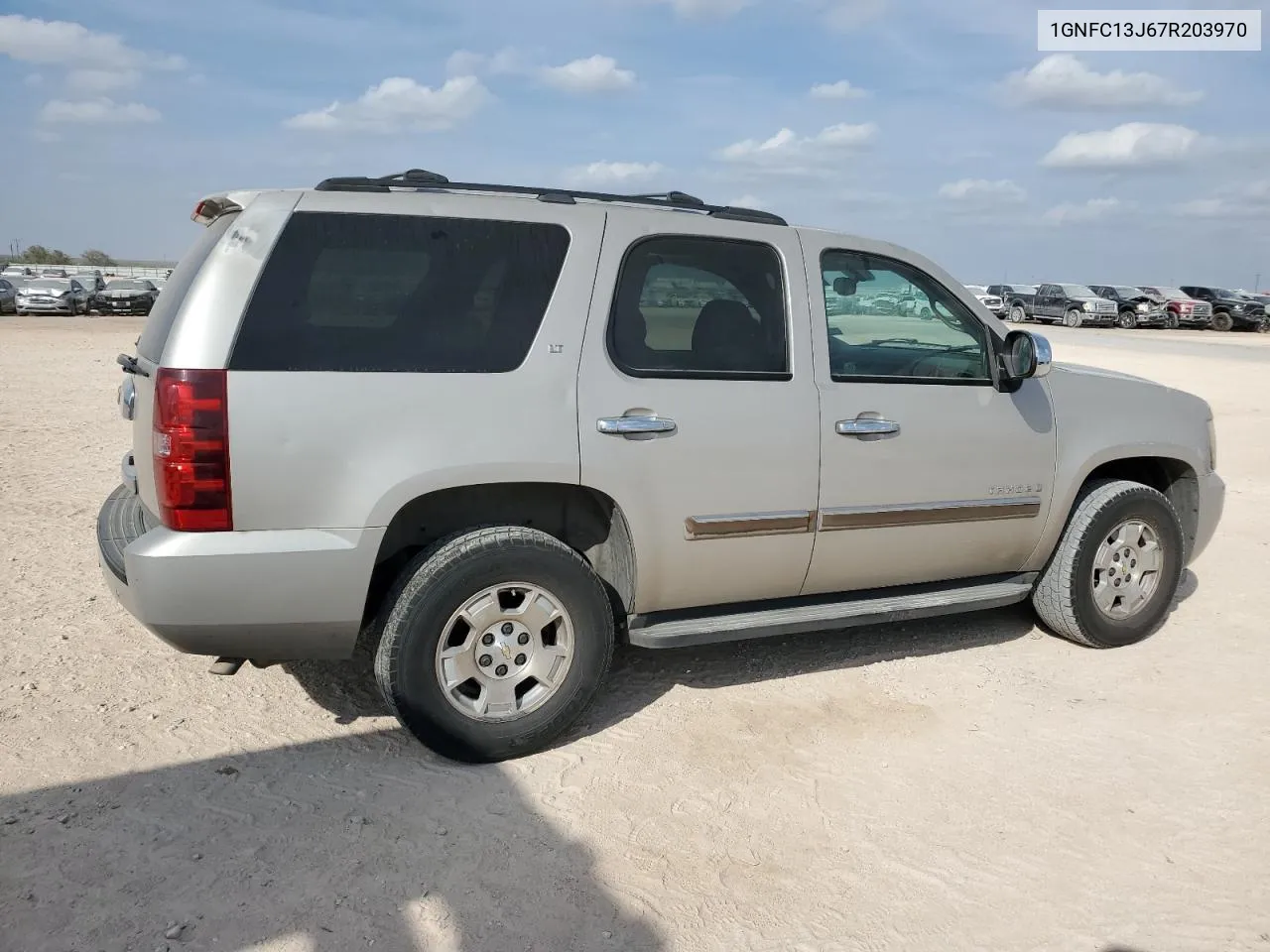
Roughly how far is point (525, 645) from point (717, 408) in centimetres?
113

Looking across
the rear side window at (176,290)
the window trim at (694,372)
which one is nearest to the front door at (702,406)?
the window trim at (694,372)

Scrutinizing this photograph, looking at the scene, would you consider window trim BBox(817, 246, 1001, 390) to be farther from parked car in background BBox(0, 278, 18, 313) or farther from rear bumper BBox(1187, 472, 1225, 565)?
parked car in background BBox(0, 278, 18, 313)

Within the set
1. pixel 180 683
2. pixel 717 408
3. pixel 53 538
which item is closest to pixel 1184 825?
pixel 717 408

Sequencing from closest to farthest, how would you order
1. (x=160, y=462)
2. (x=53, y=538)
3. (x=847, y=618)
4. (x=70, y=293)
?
(x=160, y=462) → (x=847, y=618) → (x=53, y=538) → (x=70, y=293)

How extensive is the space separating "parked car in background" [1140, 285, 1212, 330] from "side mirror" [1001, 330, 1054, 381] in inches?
1564

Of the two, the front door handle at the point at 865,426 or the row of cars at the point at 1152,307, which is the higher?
the row of cars at the point at 1152,307

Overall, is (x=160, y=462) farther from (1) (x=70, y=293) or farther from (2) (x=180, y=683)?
(1) (x=70, y=293)

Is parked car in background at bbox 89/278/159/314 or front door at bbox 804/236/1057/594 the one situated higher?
parked car in background at bbox 89/278/159/314

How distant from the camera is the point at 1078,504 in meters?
5.02

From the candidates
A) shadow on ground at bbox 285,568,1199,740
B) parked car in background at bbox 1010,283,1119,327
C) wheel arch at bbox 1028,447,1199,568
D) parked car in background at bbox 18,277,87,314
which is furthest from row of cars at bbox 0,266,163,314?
wheel arch at bbox 1028,447,1199,568

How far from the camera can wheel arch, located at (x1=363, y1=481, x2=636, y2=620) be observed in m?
3.86

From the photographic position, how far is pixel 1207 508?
5418 millimetres

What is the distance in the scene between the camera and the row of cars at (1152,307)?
39219 mm

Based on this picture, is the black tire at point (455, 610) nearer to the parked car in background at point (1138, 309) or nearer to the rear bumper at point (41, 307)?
the rear bumper at point (41, 307)
